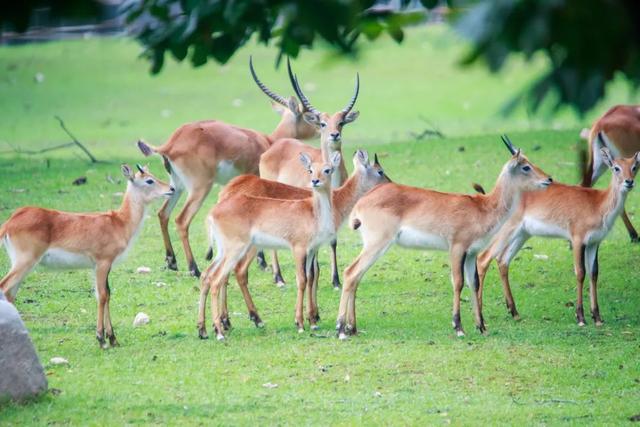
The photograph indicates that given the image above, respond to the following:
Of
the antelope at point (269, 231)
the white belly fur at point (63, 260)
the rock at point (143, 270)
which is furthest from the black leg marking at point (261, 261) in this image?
the white belly fur at point (63, 260)

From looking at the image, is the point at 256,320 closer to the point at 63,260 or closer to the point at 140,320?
the point at 140,320

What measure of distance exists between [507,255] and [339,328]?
1974mm

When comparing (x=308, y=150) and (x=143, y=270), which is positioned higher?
(x=308, y=150)

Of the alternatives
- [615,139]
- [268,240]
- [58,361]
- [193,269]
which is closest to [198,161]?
[193,269]

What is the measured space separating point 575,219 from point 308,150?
3.25 meters

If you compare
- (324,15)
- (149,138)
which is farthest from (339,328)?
(149,138)

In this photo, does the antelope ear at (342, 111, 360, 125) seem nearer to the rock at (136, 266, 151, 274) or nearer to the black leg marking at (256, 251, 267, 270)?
the black leg marking at (256, 251, 267, 270)

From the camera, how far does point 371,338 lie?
914cm

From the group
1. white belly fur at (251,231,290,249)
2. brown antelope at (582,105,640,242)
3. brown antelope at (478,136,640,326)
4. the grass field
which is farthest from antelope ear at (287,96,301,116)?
white belly fur at (251,231,290,249)

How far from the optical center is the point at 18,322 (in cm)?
711

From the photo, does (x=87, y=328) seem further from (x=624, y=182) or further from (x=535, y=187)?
(x=624, y=182)

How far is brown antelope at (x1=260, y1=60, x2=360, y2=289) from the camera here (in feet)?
38.8

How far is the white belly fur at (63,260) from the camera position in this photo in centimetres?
870

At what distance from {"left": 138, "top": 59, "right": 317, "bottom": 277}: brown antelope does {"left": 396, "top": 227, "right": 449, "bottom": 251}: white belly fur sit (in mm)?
2898
